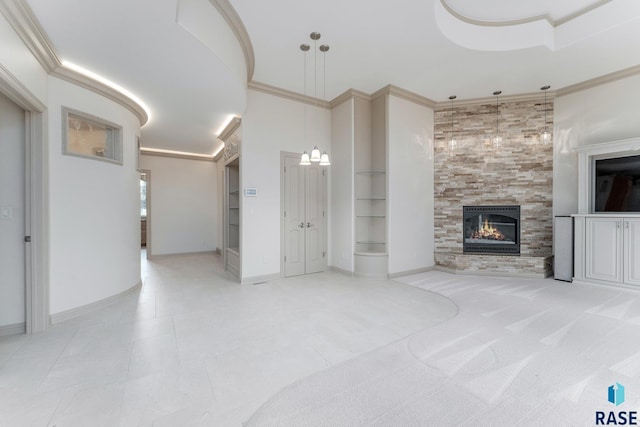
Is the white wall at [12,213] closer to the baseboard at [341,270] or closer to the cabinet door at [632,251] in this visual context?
the baseboard at [341,270]

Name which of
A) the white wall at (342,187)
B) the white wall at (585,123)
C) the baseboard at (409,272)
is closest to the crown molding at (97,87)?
the white wall at (342,187)

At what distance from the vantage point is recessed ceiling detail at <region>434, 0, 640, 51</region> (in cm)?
342

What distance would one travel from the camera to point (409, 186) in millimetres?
5379

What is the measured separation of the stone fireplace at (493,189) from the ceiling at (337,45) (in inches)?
21.0

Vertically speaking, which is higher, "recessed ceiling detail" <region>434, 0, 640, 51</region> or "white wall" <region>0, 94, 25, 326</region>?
"recessed ceiling detail" <region>434, 0, 640, 51</region>

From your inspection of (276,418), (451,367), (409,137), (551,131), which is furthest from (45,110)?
(551,131)

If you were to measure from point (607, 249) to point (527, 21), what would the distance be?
11.9ft

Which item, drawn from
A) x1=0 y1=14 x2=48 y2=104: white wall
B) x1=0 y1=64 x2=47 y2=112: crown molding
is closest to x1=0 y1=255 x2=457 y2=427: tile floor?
x1=0 y1=64 x2=47 y2=112: crown molding

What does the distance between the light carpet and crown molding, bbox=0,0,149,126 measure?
11.7ft

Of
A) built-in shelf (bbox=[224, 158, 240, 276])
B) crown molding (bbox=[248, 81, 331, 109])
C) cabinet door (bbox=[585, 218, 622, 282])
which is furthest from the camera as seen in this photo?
built-in shelf (bbox=[224, 158, 240, 276])

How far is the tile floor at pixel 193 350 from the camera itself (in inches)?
71.9

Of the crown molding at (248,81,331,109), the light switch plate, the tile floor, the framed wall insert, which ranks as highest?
the crown molding at (248,81,331,109)

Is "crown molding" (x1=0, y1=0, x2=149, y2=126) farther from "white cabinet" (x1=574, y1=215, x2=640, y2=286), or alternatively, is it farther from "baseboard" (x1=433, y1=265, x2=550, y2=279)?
"white cabinet" (x1=574, y1=215, x2=640, y2=286)

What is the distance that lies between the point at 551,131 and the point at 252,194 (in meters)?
5.64
